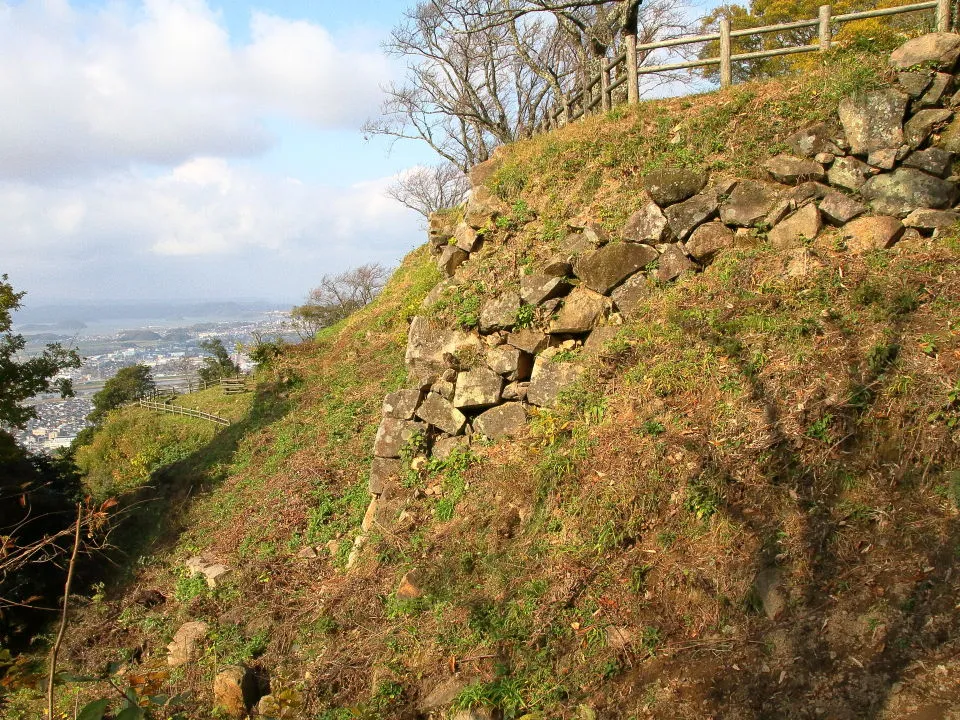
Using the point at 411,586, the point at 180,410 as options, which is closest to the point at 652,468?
the point at 411,586

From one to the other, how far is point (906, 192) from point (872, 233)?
2.47 feet

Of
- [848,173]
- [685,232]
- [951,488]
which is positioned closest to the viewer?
[951,488]

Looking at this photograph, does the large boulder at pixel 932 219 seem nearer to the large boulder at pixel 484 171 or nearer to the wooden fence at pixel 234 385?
the large boulder at pixel 484 171

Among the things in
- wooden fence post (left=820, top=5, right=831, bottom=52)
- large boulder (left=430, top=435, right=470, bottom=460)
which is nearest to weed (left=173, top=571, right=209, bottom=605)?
large boulder (left=430, top=435, right=470, bottom=460)

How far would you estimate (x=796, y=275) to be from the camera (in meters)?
8.03

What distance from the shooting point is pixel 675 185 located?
31.0ft

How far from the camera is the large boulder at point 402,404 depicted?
9.70 meters

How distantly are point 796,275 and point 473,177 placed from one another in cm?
679

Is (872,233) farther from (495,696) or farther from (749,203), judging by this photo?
(495,696)

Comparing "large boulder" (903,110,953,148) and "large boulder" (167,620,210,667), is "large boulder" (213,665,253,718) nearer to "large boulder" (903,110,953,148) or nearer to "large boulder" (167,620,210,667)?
"large boulder" (167,620,210,667)

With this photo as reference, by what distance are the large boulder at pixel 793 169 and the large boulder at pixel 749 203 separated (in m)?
0.21

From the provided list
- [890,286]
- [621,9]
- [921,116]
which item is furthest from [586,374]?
[621,9]

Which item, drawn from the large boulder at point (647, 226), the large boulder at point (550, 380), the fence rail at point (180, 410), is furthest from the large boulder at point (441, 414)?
the fence rail at point (180, 410)

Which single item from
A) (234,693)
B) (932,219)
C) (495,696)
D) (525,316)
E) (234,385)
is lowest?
(234,693)
